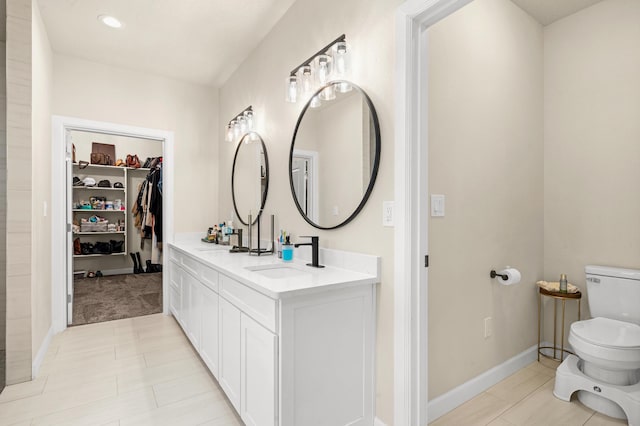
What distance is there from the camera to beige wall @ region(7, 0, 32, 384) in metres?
2.26

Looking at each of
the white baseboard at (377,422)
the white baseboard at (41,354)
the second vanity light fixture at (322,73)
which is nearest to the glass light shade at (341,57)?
the second vanity light fixture at (322,73)

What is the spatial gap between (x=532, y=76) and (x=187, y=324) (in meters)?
3.53

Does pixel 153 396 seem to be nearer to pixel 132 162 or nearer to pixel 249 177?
pixel 249 177

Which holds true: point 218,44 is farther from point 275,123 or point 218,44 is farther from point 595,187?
point 595,187

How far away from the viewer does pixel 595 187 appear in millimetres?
2547

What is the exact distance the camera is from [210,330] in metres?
2.27

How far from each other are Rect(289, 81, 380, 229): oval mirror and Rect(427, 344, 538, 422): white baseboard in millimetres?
1169

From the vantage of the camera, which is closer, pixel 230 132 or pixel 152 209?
pixel 230 132

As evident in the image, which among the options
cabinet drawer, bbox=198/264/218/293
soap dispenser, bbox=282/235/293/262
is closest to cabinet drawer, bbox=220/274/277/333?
cabinet drawer, bbox=198/264/218/293

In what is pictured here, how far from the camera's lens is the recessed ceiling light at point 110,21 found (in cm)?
270

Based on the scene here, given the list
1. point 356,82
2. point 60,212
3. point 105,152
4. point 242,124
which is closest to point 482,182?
point 356,82

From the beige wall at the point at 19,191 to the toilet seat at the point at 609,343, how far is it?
3593mm

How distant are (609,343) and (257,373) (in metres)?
1.98

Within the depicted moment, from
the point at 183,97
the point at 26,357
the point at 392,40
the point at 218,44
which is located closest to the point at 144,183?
the point at 183,97
